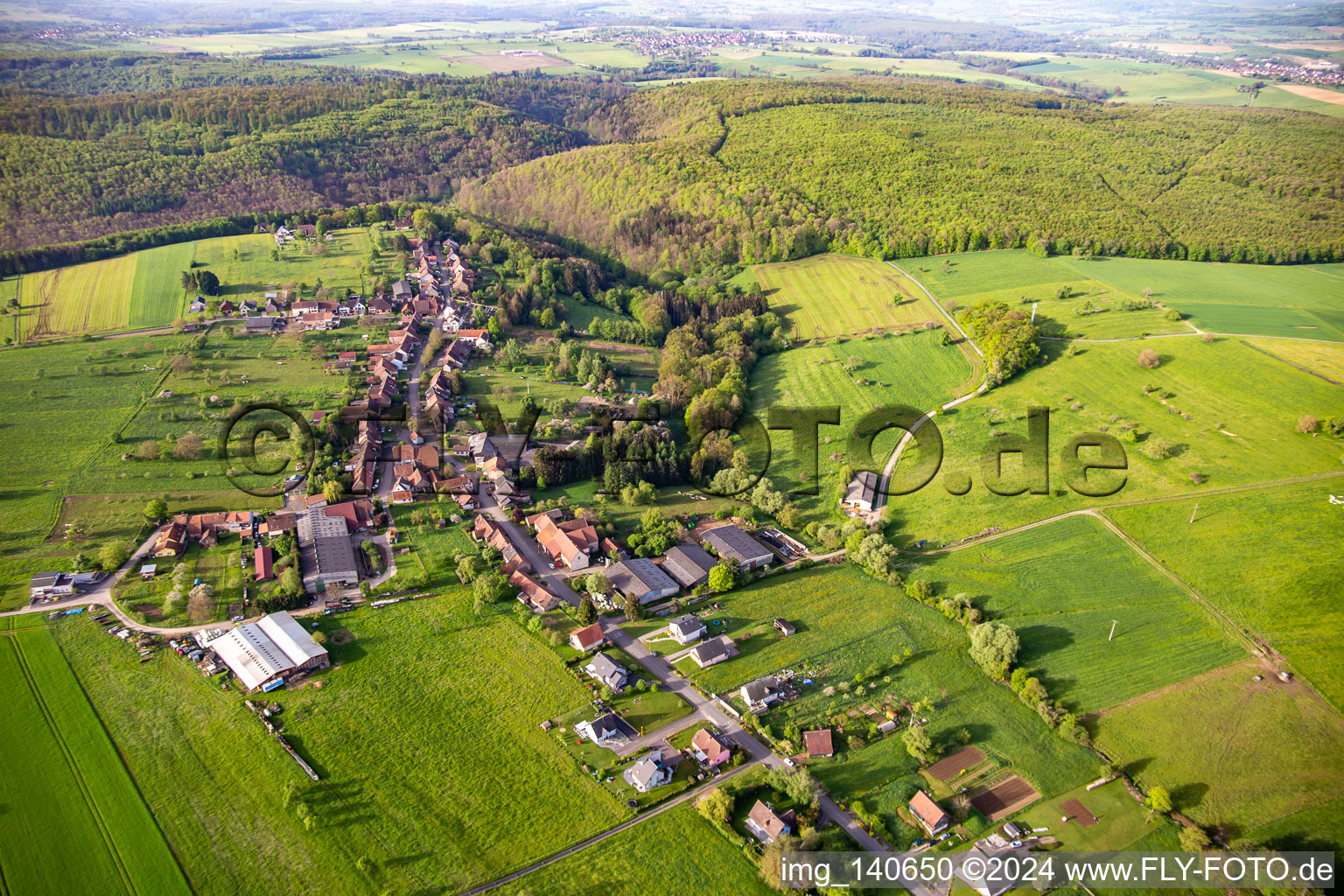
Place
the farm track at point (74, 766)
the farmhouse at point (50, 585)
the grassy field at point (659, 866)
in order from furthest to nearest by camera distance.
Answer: the farmhouse at point (50, 585), the grassy field at point (659, 866), the farm track at point (74, 766)

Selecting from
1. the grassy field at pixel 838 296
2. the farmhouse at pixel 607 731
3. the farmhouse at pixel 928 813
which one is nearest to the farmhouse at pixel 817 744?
the farmhouse at pixel 928 813

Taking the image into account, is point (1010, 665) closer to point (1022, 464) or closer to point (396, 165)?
point (1022, 464)

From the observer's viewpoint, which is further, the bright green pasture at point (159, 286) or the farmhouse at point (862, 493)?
the bright green pasture at point (159, 286)

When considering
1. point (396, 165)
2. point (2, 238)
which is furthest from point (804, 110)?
point (2, 238)

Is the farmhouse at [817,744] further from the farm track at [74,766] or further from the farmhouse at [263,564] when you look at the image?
the farmhouse at [263,564]

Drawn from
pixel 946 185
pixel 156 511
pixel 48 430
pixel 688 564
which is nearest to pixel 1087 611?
pixel 688 564

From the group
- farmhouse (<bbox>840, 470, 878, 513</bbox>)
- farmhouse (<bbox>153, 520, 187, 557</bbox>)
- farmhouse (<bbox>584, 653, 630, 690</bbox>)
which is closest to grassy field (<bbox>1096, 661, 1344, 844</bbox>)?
farmhouse (<bbox>840, 470, 878, 513</bbox>)
